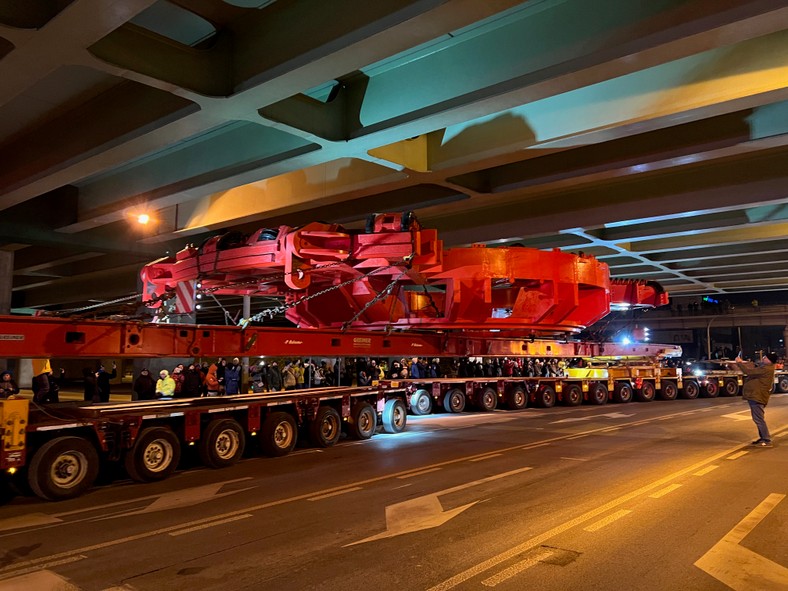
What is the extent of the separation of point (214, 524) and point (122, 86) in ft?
22.5

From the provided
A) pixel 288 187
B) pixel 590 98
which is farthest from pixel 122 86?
pixel 590 98

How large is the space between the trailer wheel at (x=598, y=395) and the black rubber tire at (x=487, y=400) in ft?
17.2

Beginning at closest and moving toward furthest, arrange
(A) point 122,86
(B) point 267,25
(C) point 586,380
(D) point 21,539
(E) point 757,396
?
(D) point 21,539 < (B) point 267,25 < (A) point 122,86 < (E) point 757,396 < (C) point 586,380

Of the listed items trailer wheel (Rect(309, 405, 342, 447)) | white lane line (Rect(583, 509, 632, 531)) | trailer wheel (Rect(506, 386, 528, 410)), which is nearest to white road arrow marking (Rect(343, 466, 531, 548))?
white lane line (Rect(583, 509, 632, 531))

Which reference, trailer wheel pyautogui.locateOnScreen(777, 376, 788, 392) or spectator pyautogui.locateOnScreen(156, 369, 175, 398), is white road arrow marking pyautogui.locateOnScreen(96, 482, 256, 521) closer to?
spectator pyautogui.locateOnScreen(156, 369, 175, 398)

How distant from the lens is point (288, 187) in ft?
45.7

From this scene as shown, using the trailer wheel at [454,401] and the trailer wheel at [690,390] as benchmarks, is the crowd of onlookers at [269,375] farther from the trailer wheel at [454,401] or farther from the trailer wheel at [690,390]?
the trailer wheel at [690,390]

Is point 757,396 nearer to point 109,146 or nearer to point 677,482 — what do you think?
point 677,482

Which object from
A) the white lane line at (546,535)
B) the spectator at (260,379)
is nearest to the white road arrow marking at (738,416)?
the white lane line at (546,535)

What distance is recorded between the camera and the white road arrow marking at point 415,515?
600cm

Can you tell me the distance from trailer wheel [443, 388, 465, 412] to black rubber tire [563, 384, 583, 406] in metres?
5.29

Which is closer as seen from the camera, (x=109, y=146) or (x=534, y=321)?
(x=109, y=146)

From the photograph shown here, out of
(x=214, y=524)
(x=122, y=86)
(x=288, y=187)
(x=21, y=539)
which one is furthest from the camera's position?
(x=288, y=187)

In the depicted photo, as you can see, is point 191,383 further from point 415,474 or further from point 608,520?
point 608,520
